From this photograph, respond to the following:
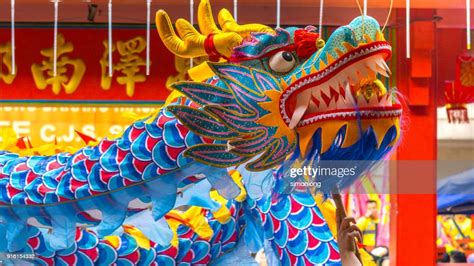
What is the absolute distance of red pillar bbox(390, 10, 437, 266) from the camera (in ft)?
23.2

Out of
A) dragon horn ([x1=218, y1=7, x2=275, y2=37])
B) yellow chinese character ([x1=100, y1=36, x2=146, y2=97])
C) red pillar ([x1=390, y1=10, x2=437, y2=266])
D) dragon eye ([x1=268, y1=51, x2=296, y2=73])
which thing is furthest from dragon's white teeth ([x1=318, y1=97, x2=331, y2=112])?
yellow chinese character ([x1=100, y1=36, x2=146, y2=97])

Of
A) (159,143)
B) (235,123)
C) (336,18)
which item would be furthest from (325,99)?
(336,18)

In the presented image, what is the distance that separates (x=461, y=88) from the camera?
779 centimetres

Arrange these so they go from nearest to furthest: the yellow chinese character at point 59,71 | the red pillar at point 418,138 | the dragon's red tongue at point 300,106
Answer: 1. the dragon's red tongue at point 300,106
2. the red pillar at point 418,138
3. the yellow chinese character at point 59,71

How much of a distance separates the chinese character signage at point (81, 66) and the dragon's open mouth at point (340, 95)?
349cm

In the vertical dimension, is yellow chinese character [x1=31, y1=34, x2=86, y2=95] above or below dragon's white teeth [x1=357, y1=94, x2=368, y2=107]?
above

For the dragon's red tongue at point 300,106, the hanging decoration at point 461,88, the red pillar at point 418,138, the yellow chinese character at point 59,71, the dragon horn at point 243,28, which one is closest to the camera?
the dragon's red tongue at point 300,106

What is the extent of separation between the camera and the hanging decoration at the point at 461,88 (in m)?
7.56

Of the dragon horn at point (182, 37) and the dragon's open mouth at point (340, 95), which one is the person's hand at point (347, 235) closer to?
the dragon's open mouth at point (340, 95)

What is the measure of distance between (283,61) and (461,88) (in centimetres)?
418

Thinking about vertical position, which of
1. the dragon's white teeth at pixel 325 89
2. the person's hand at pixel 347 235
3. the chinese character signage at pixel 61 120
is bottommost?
the person's hand at pixel 347 235

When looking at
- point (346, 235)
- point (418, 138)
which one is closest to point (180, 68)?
point (418, 138)

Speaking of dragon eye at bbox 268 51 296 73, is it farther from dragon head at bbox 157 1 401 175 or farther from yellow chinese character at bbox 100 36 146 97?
yellow chinese character at bbox 100 36 146 97

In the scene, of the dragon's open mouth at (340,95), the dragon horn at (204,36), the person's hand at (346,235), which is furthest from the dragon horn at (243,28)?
the person's hand at (346,235)
